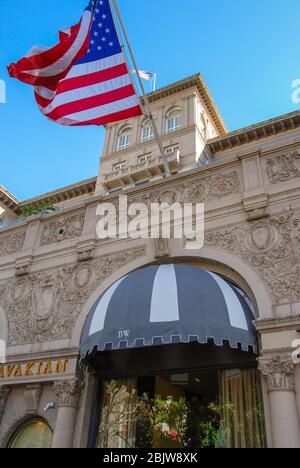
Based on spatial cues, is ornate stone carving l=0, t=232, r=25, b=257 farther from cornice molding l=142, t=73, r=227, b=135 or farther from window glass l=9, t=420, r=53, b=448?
cornice molding l=142, t=73, r=227, b=135

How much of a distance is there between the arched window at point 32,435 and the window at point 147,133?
26.1 m

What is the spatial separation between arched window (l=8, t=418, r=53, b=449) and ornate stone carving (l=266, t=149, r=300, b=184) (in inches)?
365

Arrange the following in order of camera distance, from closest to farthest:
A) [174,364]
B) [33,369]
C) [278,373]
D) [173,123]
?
[278,373] → [174,364] → [33,369] → [173,123]

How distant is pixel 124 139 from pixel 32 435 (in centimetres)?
2843

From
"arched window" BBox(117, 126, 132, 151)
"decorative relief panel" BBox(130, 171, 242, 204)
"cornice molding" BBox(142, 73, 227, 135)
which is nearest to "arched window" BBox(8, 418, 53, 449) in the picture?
"decorative relief panel" BBox(130, 171, 242, 204)

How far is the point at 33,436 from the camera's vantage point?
34.9 ft

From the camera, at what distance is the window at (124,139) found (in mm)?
34562

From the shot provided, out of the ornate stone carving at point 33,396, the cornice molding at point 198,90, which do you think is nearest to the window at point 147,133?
the cornice molding at point 198,90

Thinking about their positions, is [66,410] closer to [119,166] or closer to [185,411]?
[185,411]

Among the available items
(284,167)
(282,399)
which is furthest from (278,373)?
(284,167)

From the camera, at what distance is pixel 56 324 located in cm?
1163

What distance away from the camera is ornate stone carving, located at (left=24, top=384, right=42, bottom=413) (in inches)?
422

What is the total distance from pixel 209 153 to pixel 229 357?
2516 cm

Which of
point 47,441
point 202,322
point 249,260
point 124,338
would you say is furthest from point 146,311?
point 47,441
